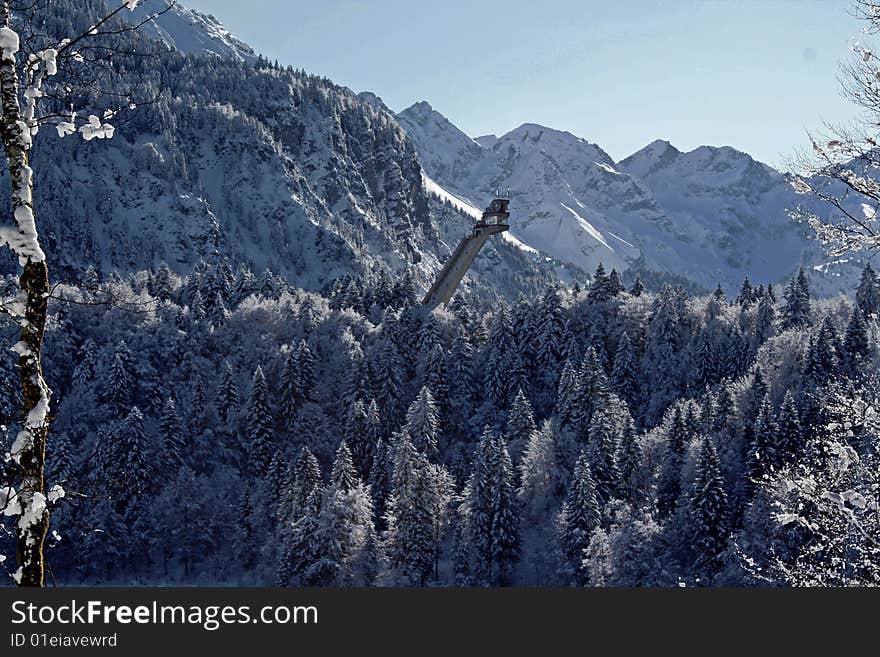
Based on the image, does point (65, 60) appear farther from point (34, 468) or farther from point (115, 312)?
point (115, 312)

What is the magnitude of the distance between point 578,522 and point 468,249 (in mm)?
36833

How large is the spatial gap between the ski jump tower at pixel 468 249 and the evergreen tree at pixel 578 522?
29.7 metres

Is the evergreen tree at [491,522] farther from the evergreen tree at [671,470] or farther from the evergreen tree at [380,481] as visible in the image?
the evergreen tree at [671,470]

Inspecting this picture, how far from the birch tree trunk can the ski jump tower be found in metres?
73.1

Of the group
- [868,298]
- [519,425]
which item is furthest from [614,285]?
[868,298]

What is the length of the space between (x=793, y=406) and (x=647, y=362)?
2735 centimetres

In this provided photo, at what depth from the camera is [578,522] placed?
208 feet

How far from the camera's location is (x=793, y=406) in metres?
64.9

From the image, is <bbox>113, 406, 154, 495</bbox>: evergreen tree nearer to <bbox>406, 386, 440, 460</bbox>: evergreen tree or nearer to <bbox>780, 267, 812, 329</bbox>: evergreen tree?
<bbox>406, 386, 440, 460</bbox>: evergreen tree

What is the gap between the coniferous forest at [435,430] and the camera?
207 feet

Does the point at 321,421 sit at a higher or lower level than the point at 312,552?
higher

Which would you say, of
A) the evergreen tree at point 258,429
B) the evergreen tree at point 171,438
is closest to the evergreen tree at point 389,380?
the evergreen tree at point 258,429

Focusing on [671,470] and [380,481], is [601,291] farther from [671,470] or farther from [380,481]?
[380,481]

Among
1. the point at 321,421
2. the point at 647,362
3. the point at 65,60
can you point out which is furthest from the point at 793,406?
the point at 65,60
